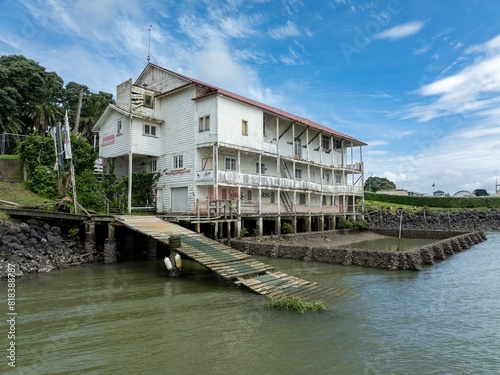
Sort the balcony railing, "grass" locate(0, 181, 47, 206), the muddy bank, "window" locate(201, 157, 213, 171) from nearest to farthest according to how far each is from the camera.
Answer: "grass" locate(0, 181, 47, 206)
the balcony railing
"window" locate(201, 157, 213, 171)
the muddy bank

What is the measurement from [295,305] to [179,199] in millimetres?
17219

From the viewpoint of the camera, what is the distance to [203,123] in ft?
84.1

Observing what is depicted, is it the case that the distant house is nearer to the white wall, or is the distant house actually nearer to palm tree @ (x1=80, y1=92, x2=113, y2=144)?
the white wall

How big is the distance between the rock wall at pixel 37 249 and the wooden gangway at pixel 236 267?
110 inches

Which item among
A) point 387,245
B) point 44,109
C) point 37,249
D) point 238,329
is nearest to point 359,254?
point 238,329

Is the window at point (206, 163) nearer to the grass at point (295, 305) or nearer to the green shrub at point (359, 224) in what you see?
the grass at point (295, 305)

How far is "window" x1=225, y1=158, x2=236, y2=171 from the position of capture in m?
27.5

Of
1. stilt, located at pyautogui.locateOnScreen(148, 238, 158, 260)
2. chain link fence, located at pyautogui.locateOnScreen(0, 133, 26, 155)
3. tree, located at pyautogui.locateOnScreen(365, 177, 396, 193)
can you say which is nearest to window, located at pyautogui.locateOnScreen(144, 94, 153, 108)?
stilt, located at pyautogui.locateOnScreen(148, 238, 158, 260)

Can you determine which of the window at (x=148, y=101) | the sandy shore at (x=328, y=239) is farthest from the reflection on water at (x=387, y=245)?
the window at (x=148, y=101)

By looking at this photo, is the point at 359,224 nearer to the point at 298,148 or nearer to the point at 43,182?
the point at 298,148

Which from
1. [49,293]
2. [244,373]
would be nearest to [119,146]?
[49,293]

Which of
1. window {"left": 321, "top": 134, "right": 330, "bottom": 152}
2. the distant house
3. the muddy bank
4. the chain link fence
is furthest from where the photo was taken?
the distant house

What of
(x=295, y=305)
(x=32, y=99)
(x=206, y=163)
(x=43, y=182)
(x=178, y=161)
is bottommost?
(x=295, y=305)

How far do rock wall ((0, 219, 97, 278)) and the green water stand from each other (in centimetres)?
118
